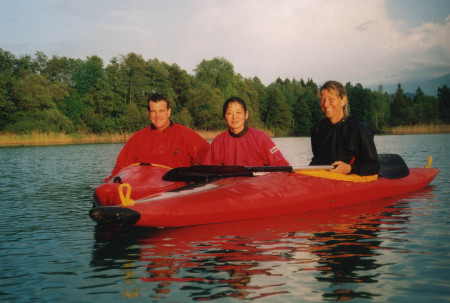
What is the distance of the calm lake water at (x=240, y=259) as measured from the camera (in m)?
3.00

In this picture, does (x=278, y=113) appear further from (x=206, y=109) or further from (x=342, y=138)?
(x=342, y=138)

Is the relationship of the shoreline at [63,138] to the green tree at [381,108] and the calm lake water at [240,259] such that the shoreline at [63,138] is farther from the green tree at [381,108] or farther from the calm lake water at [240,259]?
the green tree at [381,108]

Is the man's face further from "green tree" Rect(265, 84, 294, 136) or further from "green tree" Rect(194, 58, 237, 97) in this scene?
"green tree" Rect(265, 84, 294, 136)

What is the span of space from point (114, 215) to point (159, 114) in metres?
2.35

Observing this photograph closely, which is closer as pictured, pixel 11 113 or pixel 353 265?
pixel 353 265

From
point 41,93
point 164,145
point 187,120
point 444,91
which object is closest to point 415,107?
point 444,91

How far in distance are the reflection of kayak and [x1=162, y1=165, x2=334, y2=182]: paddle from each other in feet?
0.30

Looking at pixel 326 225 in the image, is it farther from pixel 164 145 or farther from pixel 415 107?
pixel 415 107

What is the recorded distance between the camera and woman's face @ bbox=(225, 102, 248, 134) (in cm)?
571

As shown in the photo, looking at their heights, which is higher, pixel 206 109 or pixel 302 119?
pixel 206 109

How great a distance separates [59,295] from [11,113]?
140 feet

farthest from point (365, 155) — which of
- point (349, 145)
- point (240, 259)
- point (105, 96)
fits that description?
point (105, 96)

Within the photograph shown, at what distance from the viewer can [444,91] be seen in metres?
66.7

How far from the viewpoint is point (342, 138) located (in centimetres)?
603
